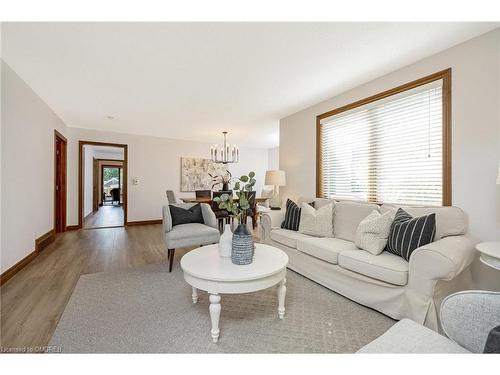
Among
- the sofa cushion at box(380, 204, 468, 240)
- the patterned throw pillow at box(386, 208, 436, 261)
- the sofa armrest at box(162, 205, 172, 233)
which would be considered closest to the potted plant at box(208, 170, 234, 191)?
the sofa armrest at box(162, 205, 172, 233)

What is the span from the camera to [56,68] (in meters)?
2.55

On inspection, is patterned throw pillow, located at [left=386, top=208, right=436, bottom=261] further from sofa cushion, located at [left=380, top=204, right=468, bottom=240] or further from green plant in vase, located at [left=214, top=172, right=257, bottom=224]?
green plant in vase, located at [left=214, top=172, right=257, bottom=224]

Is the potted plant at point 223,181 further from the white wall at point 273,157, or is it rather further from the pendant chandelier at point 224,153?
the white wall at point 273,157

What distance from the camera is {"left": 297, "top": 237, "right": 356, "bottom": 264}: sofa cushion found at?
2.27 m

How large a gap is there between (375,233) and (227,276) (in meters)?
1.43

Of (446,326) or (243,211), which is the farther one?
(243,211)

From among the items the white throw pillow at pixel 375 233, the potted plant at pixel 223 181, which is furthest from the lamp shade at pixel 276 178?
the white throw pillow at pixel 375 233

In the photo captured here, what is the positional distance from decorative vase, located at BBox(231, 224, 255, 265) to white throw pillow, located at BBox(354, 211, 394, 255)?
3.71 feet

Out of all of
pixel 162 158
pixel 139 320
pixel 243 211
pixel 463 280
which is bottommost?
pixel 139 320

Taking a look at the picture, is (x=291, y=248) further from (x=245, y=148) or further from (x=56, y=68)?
(x=245, y=148)
